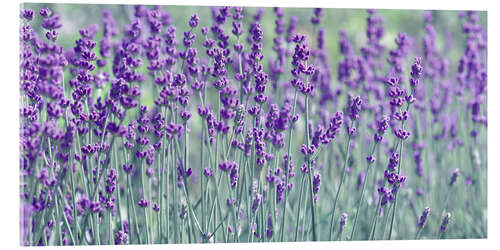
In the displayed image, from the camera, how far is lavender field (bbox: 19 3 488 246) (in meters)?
2.11

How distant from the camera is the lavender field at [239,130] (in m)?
2.11

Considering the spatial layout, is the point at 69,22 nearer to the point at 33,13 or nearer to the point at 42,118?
the point at 33,13

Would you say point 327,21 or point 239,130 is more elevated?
point 327,21

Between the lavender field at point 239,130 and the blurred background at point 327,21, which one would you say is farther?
the blurred background at point 327,21

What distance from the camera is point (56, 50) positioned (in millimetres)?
2016

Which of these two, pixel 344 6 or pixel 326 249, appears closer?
pixel 326 249

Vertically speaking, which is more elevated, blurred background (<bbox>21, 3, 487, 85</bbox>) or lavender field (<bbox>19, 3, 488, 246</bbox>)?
blurred background (<bbox>21, 3, 487, 85</bbox>)

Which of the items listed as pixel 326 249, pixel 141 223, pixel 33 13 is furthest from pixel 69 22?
pixel 326 249

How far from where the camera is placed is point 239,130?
7.20ft

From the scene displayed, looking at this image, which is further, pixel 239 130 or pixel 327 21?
pixel 327 21

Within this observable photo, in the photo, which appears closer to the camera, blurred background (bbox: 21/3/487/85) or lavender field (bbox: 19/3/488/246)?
lavender field (bbox: 19/3/488/246)

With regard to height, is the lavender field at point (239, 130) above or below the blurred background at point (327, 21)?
below
